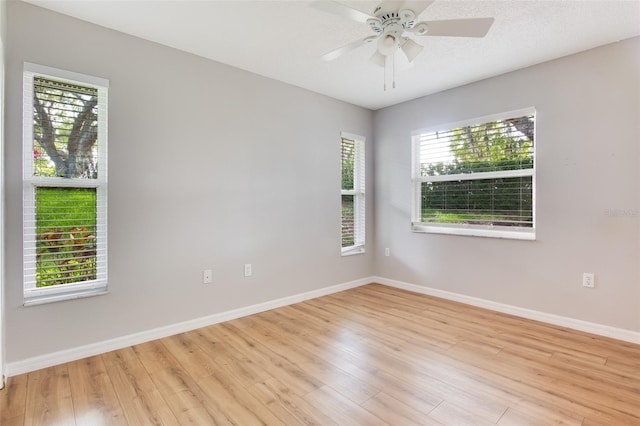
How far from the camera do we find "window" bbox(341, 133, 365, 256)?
4.29m

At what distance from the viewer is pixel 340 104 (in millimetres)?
4160

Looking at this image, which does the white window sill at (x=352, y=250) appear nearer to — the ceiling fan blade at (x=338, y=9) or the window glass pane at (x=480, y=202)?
the window glass pane at (x=480, y=202)

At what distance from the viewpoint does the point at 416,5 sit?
5.31 ft

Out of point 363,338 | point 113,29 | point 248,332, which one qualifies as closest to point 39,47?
point 113,29

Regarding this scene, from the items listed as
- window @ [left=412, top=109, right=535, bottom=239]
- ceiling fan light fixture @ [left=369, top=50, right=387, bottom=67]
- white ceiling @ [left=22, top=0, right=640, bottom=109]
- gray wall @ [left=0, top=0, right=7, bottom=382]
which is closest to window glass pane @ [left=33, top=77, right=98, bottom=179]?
gray wall @ [left=0, top=0, right=7, bottom=382]

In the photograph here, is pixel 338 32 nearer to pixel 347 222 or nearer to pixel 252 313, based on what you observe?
pixel 347 222

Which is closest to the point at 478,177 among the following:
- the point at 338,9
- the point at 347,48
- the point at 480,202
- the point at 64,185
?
the point at 480,202

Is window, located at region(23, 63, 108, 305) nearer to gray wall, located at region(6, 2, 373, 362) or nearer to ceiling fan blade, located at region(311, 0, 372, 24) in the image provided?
gray wall, located at region(6, 2, 373, 362)

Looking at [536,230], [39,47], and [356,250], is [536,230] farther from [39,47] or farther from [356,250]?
[39,47]

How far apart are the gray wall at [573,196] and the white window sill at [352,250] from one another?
1.18 m

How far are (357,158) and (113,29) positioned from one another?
3015mm

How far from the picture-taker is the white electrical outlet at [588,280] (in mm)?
2785

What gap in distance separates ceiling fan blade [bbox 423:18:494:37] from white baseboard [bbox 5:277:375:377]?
290cm

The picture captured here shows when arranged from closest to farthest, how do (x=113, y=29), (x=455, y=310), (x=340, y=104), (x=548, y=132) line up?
1. (x=113, y=29)
2. (x=548, y=132)
3. (x=455, y=310)
4. (x=340, y=104)
